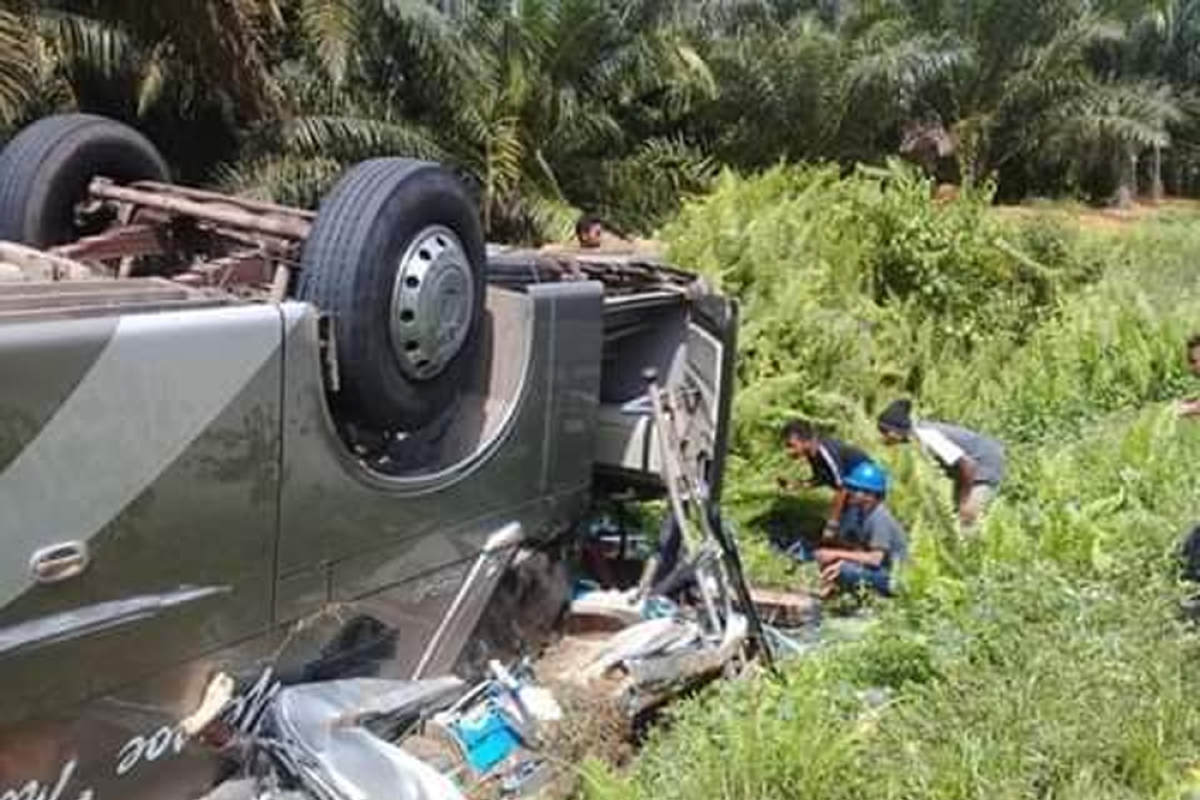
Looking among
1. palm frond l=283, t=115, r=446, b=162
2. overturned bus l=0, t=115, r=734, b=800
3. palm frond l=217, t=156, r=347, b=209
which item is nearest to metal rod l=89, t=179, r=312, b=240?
overturned bus l=0, t=115, r=734, b=800

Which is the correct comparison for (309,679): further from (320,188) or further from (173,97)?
(173,97)

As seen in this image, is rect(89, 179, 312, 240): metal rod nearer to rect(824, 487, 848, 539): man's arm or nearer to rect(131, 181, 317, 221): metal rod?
rect(131, 181, 317, 221): metal rod

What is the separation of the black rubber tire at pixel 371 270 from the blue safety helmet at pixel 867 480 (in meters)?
3.49

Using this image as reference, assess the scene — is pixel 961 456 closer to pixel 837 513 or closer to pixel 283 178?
pixel 837 513

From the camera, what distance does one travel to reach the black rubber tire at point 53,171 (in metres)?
4.29

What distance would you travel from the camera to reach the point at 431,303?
3.87 m

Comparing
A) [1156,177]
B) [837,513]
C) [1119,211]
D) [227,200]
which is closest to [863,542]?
[837,513]

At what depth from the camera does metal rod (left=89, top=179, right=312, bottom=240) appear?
4.01m

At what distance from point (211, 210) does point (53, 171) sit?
578 millimetres

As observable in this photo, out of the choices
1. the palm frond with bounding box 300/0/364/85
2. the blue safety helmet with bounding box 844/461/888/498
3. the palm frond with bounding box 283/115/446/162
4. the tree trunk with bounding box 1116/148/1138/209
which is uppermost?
the palm frond with bounding box 300/0/364/85

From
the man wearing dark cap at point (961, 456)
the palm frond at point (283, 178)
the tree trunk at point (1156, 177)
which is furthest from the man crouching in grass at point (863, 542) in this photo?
the tree trunk at point (1156, 177)

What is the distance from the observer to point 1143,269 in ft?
48.4

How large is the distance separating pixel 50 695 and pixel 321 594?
85 centimetres

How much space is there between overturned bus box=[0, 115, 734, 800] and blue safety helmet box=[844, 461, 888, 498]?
2.00 metres
